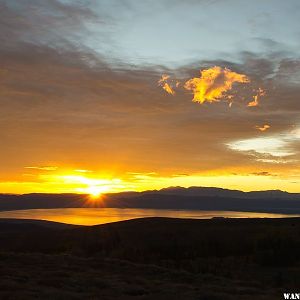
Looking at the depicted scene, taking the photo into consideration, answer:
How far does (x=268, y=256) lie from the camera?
31.7m

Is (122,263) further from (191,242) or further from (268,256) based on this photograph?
(191,242)

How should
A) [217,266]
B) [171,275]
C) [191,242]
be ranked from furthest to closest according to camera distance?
[191,242], [217,266], [171,275]

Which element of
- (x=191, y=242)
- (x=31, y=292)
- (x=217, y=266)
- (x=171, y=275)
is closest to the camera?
(x=31, y=292)

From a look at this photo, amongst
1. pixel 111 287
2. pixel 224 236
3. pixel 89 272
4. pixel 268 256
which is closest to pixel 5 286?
pixel 111 287

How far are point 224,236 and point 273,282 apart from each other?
2007 centimetres

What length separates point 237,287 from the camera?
20.6 m

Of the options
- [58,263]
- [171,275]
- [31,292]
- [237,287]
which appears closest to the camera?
[31,292]

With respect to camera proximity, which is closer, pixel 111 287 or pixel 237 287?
pixel 111 287

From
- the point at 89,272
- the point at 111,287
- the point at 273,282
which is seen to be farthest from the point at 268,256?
the point at 111,287

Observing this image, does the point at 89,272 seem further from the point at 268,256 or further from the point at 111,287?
the point at 268,256

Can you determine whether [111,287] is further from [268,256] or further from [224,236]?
[224,236]

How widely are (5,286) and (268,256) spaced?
64.9ft

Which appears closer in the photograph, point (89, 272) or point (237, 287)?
point (237, 287)

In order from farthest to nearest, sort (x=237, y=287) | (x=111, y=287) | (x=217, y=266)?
(x=217, y=266) < (x=237, y=287) < (x=111, y=287)
